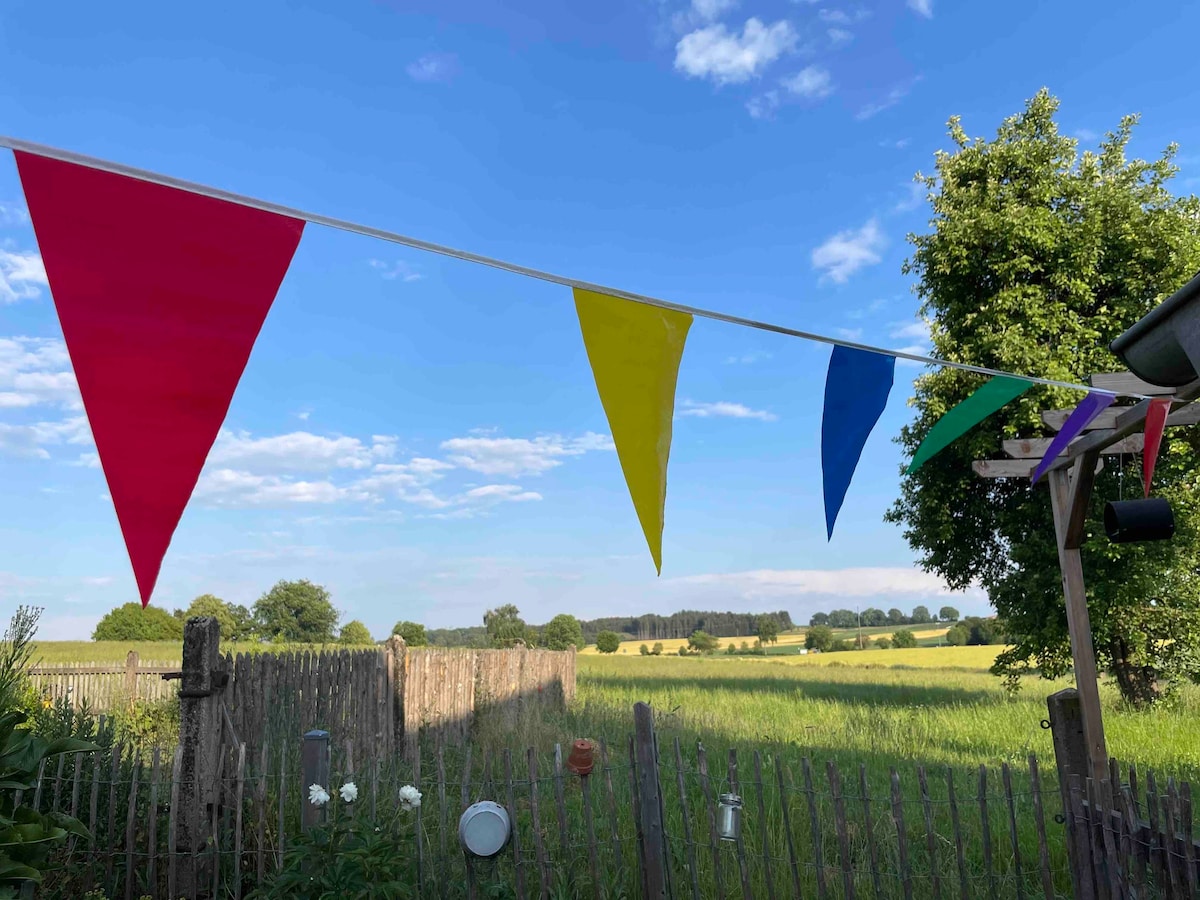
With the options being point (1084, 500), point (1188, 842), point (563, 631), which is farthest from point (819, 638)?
point (1188, 842)

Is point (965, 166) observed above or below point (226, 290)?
above

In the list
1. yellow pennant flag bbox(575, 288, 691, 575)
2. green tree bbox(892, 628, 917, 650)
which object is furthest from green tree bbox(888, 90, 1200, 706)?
green tree bbox(892, 628, 917, 650)

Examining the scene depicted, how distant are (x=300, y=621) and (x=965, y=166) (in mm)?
58272

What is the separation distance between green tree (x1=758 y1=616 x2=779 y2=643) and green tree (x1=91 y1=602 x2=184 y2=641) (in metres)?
44.7

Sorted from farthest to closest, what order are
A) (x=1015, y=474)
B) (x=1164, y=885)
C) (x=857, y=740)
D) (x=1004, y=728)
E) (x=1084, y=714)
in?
1. (x=1004, y=728)
2. (x=857, y=740)
3. (x=1015, y=474)
4. (x=1084, y=714)
5. (x=1164, y=885)

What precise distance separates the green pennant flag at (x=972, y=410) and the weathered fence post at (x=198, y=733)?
158 inches

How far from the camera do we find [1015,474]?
18.1 feet

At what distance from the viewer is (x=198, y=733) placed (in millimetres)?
4320

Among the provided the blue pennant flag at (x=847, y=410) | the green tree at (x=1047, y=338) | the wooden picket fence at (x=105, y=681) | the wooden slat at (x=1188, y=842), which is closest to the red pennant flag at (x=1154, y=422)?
the blue pennant flag at (x=847, y=410)

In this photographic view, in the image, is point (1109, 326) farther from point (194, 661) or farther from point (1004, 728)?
point (194, 661)

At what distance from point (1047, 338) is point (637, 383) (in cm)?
1094


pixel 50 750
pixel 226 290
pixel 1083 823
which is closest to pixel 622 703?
pixel 1083 823

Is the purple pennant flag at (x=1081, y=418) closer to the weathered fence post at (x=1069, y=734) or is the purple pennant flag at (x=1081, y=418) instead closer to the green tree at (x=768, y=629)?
the weathered fence post at (x=1069, y=734)

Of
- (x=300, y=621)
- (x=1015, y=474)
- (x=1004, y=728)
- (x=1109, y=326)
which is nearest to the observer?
(x=1015, y=474)
